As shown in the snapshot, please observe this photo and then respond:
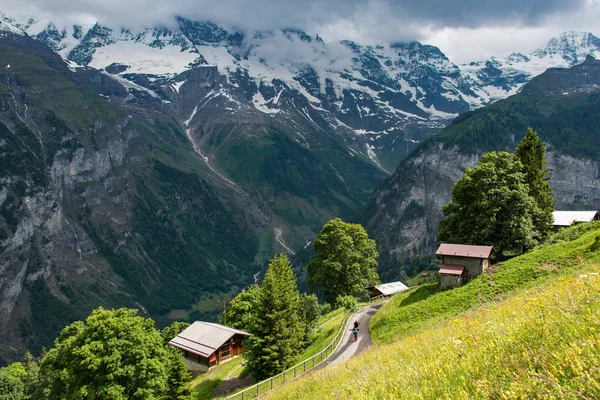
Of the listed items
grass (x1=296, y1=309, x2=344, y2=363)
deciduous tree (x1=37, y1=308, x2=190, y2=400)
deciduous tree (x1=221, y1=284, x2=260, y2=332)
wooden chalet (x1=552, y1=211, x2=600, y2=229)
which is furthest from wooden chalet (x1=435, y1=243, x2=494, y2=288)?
deciduous tree (x1=221, y1=284, x2=260, y2=332)

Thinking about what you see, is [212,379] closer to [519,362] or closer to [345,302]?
[345,302]

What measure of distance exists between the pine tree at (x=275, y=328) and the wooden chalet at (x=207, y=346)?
61.9ft

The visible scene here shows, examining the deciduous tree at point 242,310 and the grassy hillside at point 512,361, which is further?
the deciduous tree at point 242,310

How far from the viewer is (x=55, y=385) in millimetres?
46062

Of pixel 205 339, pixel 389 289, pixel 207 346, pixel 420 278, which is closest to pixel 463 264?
pixel 389 289

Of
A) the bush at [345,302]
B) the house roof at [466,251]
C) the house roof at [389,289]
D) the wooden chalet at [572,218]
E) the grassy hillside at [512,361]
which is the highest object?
the grassy hillside at [512,361]

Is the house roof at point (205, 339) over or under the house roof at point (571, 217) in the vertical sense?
under

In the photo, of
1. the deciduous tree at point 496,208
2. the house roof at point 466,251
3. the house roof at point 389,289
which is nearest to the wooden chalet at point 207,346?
the house roof at point 389,289

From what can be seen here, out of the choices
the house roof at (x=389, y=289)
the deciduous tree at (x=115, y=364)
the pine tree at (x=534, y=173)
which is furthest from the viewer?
the house roof at (x=389, y=289)

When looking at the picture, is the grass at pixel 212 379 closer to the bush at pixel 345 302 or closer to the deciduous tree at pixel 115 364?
the deciduous tree at pixel 115 364

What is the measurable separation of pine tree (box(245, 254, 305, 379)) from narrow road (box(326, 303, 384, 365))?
4220 millimetres

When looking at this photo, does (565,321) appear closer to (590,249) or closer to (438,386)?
(438,386)

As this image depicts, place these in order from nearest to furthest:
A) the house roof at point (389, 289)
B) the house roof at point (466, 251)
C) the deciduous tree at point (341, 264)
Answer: the house roof at point (466, 251) → the deciduous tree at point (341, 264) → the house roof at point (389, 289)

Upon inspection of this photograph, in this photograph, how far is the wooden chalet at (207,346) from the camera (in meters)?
54.8
